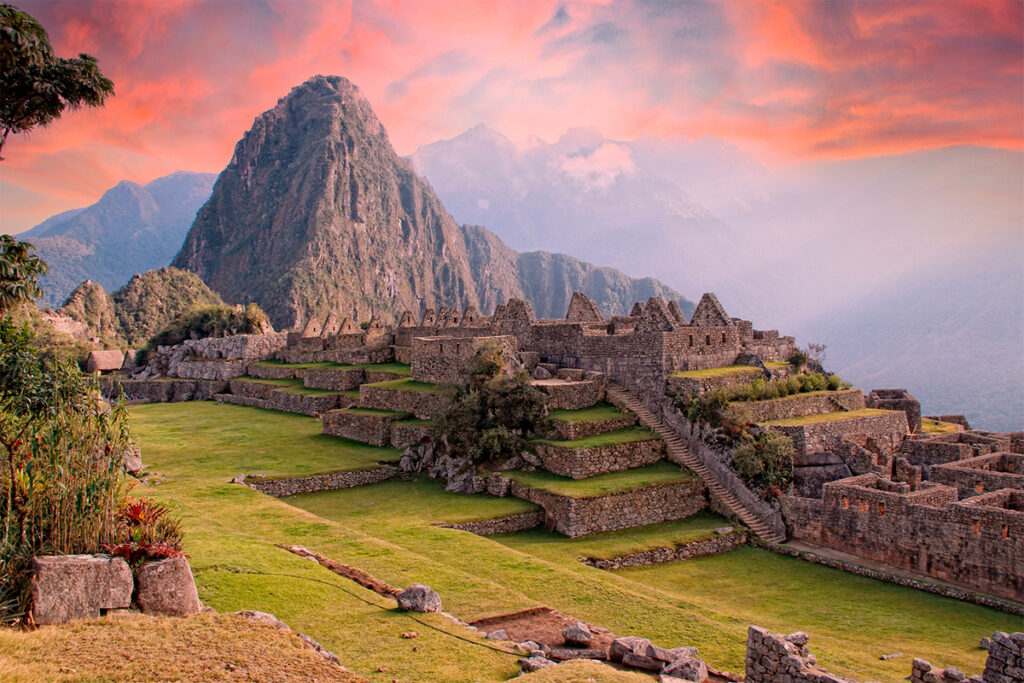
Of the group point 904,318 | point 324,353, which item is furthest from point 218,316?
point 904,318

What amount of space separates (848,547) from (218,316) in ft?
198

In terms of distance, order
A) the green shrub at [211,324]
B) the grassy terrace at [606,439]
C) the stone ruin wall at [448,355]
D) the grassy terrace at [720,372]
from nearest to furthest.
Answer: the grassy terrace at [606,439], the grassy terrace at [720,372], the stone ruin wall at [448,355], the green shrub at [211,324]

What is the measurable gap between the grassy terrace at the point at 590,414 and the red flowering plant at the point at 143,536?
14.7m

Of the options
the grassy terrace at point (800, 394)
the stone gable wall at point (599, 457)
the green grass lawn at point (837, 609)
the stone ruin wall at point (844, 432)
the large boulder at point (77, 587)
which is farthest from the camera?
the grassy terrace at point (800, 394)

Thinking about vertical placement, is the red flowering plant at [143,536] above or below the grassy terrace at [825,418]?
below

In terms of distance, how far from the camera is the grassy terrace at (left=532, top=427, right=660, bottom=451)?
22.2 metres

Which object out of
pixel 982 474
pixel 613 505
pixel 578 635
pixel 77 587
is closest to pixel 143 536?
pixel 77 587

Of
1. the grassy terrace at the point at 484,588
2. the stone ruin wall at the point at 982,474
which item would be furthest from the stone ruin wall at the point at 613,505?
the stone ruin wall at the point at 982,474

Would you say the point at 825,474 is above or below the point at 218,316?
below

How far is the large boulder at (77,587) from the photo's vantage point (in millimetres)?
8914

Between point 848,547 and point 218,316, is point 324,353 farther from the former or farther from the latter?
point 848,547

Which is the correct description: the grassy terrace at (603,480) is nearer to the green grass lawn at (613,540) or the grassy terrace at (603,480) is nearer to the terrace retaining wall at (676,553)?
the green grass lawn at (613,540)

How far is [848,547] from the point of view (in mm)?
18938

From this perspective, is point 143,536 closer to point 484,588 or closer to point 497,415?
point 484,588
